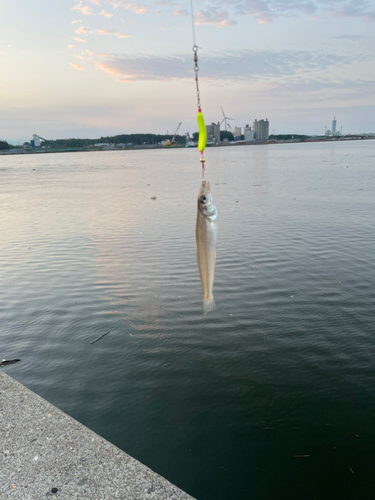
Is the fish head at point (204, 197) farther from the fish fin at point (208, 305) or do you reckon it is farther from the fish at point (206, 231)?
the fish fin at point (208, 305)

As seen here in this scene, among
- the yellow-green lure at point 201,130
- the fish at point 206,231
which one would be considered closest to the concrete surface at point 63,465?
the fish at point 206,231

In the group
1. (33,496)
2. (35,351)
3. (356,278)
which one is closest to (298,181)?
(356,278)

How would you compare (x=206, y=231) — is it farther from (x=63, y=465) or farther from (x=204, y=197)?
(x=63, y=465)

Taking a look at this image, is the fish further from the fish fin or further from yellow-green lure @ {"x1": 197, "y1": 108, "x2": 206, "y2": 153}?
yellow-green lure @ {"x1": 197, "y1": 108, "x2": 206, "y2": 153}

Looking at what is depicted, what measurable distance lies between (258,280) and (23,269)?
313 inches

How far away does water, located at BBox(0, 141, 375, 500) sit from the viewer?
17.8ft

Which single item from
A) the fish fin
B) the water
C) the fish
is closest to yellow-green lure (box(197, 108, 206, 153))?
the fish

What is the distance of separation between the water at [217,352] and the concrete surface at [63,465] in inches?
33.6

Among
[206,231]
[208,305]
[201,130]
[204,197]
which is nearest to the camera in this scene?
[204,197]

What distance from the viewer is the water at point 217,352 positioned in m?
5.42

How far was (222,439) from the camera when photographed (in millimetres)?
5730

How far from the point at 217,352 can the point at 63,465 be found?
155 inches

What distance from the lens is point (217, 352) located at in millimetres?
7832

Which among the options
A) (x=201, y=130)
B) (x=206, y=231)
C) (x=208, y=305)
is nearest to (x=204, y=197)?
(x=206, y=231)
